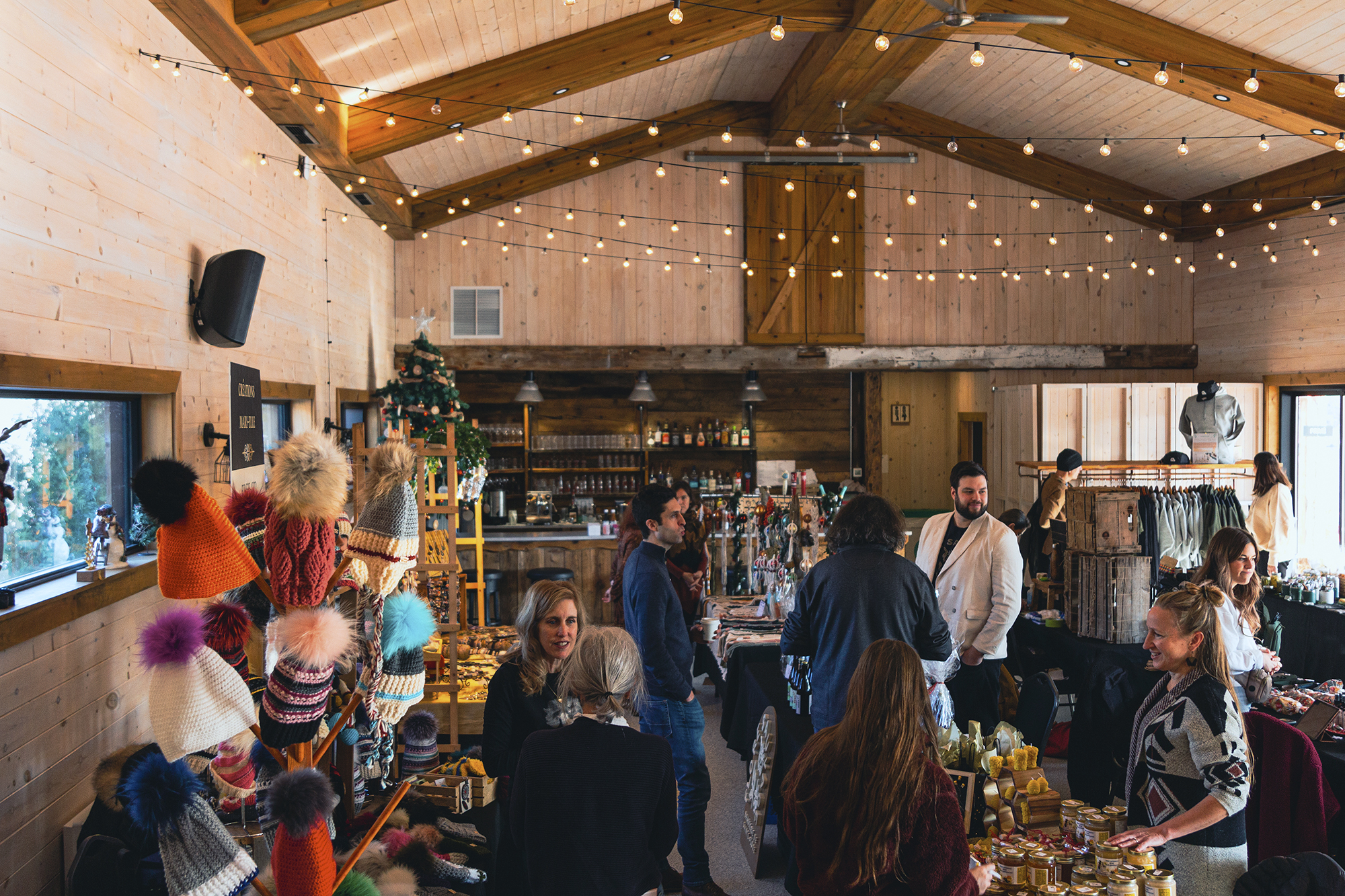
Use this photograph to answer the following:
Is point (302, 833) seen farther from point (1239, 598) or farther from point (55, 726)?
point (1239, 598)

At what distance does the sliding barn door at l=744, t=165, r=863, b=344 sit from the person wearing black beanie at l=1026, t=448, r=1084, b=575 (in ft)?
12.7

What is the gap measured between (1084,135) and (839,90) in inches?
110

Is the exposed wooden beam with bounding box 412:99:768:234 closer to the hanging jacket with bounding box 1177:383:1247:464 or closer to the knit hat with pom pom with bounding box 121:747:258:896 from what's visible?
the hanging jacket with bounding box 1177:383:1247:464

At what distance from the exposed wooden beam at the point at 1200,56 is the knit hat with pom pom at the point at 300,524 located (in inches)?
244

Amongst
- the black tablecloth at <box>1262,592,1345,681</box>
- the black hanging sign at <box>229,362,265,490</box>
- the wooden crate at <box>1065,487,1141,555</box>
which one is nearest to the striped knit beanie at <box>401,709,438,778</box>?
the black hanging sign at <box>229,362,265,490</box>

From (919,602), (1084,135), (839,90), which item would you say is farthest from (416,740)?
(1084,135)

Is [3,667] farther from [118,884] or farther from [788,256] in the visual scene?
[788,256]

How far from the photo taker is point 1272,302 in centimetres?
937

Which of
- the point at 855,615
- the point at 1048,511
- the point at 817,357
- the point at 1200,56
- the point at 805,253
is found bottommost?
the point at 855,615

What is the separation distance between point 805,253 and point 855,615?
742 centimetres

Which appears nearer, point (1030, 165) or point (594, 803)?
point (594, 803)

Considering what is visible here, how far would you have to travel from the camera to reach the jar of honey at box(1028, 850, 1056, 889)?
277 centimetres

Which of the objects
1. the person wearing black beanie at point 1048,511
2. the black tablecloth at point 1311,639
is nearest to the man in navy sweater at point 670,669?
the person wearing black beanie at point 1048,511

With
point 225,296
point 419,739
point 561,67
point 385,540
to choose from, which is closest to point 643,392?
point 561,67
